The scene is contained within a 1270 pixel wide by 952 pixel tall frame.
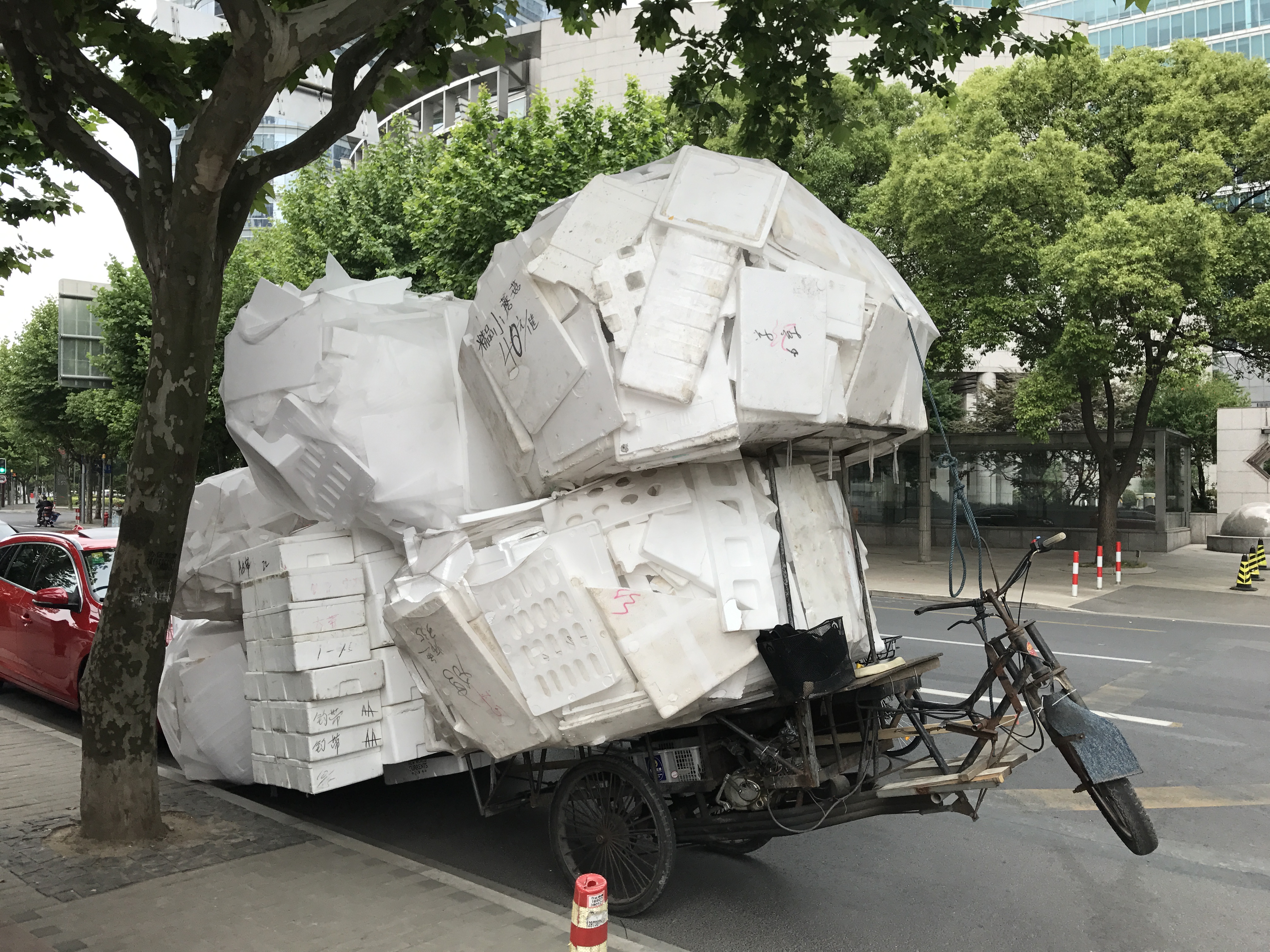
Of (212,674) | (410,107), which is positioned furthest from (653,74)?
(212,674)

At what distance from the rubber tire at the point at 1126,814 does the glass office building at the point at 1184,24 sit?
2285 inches

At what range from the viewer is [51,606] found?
7.38 metres

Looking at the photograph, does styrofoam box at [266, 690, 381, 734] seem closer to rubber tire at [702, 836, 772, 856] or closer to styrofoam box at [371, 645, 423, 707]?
styrofoam box at [371, 645, 423, 707]

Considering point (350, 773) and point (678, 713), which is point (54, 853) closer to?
point (350, 773)

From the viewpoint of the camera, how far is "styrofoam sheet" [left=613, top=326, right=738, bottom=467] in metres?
3.81

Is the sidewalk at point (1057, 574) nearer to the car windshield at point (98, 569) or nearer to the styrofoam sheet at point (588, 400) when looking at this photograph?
the car windshield at point (98, 569)

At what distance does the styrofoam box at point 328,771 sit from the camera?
4.62 m

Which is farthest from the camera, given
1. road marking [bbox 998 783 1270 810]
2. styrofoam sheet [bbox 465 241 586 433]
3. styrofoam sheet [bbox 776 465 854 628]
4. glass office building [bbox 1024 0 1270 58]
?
glass office building [bbox 1024 0 1270 58]

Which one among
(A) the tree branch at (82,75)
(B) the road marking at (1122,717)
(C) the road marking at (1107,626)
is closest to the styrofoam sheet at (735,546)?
(A) the tree branch at (82,75)

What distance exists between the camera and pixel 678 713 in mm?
3961

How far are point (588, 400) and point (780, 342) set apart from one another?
0.78 metres

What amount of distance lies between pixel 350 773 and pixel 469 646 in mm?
1060

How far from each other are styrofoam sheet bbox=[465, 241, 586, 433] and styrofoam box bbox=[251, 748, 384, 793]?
1777 mm

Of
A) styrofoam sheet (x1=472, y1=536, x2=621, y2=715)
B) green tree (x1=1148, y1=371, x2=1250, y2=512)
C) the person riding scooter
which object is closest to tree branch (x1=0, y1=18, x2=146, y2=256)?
styrofoam sheet (x1=472, y1=536, x2=621, y2=715)
